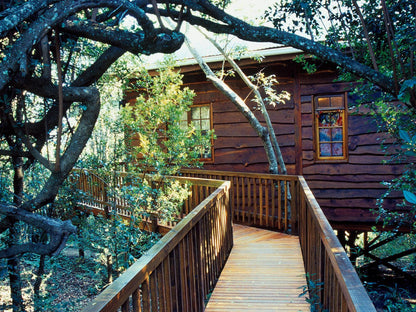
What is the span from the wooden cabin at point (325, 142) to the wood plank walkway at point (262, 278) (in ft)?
8.38

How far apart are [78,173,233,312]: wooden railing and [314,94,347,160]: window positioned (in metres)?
4.12

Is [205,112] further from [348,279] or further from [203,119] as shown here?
[348,279]

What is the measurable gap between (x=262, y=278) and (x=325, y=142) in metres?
4.73

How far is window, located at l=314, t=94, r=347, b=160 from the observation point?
7746 mm

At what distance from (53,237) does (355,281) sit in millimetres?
2251

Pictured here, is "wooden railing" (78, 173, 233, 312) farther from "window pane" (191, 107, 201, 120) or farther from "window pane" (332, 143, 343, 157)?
"window pane" (191, 107, 201, 120)

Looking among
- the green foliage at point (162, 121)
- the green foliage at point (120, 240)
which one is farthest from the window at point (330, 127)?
the green foliage at point (120, 240)

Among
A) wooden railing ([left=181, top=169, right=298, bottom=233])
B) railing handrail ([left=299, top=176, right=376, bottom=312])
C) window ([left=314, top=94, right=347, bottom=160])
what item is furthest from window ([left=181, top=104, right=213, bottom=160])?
railing handrail ([left=299, top=176, right=376, bottom=312])

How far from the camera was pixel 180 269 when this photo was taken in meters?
2.49

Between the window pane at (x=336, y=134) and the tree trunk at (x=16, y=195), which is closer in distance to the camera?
the tree trunk at (x=16, y=195)

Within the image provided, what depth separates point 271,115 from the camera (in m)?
8.22

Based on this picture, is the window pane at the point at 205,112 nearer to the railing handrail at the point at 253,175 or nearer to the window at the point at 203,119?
the window at the point at 203,119

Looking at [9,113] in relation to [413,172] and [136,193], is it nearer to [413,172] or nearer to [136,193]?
[136,193]

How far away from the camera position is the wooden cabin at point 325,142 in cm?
754
